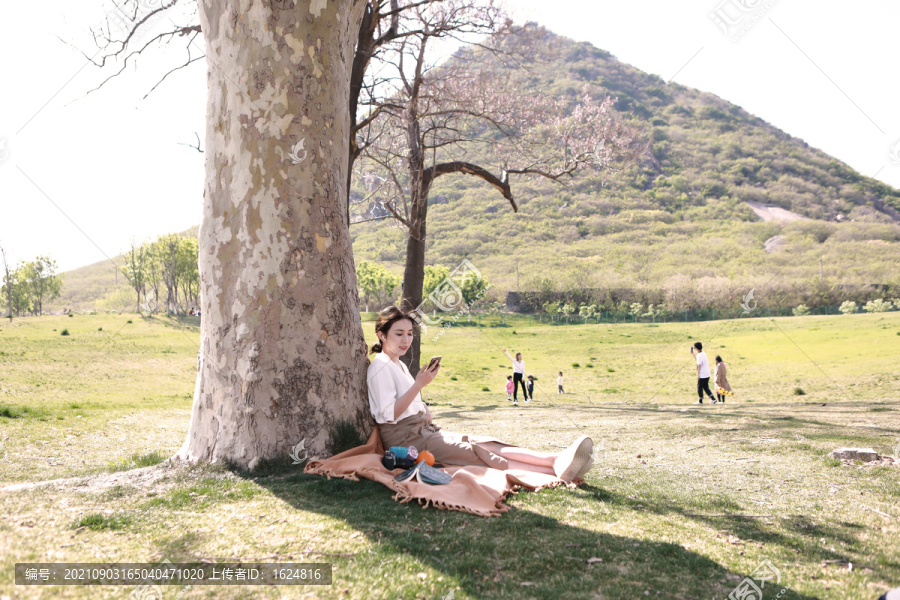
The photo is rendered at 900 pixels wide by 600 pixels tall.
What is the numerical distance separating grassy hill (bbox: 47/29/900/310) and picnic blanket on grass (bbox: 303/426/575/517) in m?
49.4

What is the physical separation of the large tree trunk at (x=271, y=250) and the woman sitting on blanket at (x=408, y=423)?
256mm

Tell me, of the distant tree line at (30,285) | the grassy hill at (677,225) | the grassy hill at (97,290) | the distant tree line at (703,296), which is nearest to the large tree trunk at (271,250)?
the grassy hill at (677,225)

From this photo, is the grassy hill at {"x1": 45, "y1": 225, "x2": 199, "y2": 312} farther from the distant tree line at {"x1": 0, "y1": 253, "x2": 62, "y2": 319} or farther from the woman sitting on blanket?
the woman sitting on blanket

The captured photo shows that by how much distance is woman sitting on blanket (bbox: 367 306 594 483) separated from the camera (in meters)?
5.30

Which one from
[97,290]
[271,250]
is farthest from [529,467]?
[97,290]

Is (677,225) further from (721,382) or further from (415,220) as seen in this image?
(415,220)

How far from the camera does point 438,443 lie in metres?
5.39

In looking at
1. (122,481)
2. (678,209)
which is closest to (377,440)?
(122,481)

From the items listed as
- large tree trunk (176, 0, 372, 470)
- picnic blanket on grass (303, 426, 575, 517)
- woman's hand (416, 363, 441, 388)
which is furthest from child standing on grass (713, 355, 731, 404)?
large tree trunk (176, 0, 372, 470)

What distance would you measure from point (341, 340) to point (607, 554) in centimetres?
309

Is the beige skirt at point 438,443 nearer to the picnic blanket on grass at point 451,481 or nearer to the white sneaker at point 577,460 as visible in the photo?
the picnic blanket on grass at point 451,481

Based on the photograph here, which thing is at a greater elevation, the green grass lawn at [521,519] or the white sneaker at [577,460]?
the white sneaker at [577,460]

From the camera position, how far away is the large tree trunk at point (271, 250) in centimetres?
508

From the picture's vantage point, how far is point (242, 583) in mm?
2887
